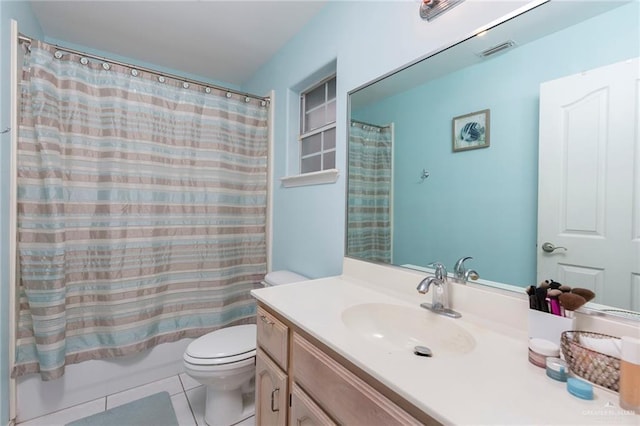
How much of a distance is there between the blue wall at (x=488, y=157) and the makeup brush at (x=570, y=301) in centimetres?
16

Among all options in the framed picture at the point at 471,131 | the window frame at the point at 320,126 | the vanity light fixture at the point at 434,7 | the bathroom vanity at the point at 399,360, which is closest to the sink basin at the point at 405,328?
the bathroom vanity at the point at 399,360

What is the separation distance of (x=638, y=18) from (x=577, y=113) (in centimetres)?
23

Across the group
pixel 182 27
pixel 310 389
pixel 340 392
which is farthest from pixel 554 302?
pixel 182 27

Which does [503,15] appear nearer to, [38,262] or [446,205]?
[446,205]

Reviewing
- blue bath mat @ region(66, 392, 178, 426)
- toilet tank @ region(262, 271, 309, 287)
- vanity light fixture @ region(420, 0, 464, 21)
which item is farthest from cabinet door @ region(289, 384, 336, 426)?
vanity light fixture @ region(420, 0, 464, 21)

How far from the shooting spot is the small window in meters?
1.77

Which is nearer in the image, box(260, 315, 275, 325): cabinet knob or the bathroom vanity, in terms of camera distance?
the bathroom vanity

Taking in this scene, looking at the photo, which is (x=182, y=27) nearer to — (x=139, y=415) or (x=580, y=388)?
(x=139, y=415)

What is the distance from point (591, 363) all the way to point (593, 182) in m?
0.46

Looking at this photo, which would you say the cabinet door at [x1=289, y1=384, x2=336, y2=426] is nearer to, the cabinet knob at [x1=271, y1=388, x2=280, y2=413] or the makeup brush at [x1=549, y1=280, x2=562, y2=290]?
the cabinet knob at [x1=271, y1=388, x2=280, y2=413]

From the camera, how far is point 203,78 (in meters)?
2.61

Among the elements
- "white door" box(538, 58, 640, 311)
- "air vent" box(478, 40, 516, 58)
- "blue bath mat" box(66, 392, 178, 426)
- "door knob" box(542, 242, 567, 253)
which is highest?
"air vent" box(478, 40, 516, 58)

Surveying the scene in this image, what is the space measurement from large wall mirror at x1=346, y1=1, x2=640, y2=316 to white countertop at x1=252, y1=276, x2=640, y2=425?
25 cm

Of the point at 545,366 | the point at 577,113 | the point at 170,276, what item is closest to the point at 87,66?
the point at 170,276
